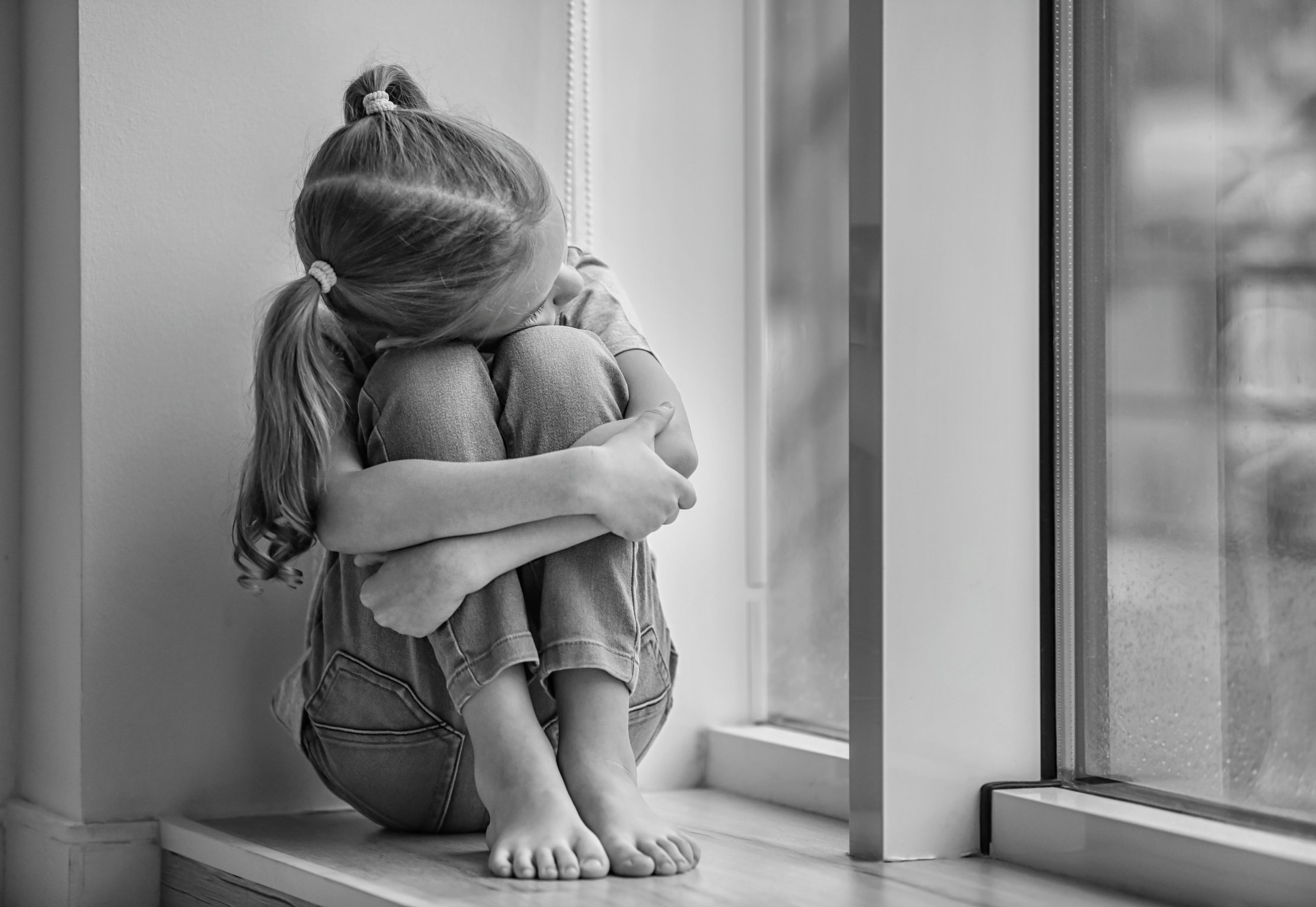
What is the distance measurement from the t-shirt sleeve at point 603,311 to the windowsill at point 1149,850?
444mm

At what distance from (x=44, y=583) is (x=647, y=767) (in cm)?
59

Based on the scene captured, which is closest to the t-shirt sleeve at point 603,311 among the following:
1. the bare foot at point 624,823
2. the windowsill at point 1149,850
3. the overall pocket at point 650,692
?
the overall pocket at point 650,692

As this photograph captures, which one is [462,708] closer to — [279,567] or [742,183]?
[279,567]

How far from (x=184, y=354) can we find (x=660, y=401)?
431mm

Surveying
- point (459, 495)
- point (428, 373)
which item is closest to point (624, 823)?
point (459, 495)

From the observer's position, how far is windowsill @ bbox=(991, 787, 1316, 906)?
78 centimetres

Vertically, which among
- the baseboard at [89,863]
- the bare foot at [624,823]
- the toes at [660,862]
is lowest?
the baseboard at [89,863]

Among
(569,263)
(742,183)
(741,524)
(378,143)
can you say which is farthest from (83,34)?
(741,524)

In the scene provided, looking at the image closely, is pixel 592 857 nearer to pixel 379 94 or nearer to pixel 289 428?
pixel 289 428

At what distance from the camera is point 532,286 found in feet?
3.32

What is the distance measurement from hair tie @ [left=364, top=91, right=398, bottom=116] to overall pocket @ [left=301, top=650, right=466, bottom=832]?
0.41 meters

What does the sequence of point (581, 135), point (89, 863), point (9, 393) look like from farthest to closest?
point (581, 135) → point (9, 393) → point (89, 863)

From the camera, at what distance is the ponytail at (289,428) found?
0.98 metres

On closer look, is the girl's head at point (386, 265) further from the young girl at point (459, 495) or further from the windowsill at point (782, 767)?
the windowsill at point (782, 767)
